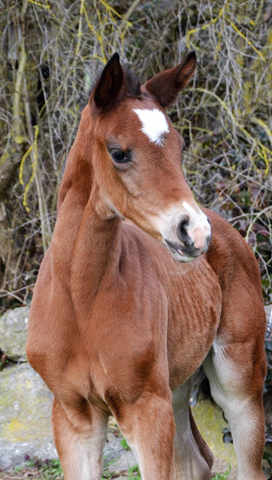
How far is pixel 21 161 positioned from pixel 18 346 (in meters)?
1.81

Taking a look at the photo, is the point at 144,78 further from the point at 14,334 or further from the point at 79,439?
the point at 79,439

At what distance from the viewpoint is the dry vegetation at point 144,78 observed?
5801 mm

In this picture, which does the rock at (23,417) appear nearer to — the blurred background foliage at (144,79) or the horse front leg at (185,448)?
the blurred background foliage at (144,79)

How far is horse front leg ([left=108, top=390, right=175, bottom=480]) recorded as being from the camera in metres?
2.79

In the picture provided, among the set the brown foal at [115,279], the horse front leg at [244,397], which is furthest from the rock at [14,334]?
the brown foal at [115,279]

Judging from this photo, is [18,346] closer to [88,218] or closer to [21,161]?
[21,161]

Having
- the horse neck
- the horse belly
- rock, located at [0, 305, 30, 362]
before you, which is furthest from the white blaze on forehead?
rock, located at [0, 305, 30, 362]

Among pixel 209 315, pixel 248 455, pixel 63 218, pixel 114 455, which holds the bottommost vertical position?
pixel 114 455

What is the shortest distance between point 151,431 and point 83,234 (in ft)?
2.99

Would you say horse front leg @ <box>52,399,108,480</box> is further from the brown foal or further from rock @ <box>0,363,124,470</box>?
rock @ <box>0,363,124,470</box>

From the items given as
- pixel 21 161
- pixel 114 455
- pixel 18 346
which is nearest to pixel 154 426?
pixel 114 455

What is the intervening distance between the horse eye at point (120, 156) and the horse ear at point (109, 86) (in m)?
0.24

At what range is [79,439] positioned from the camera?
2.99 metres

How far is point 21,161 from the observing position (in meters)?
6.33
